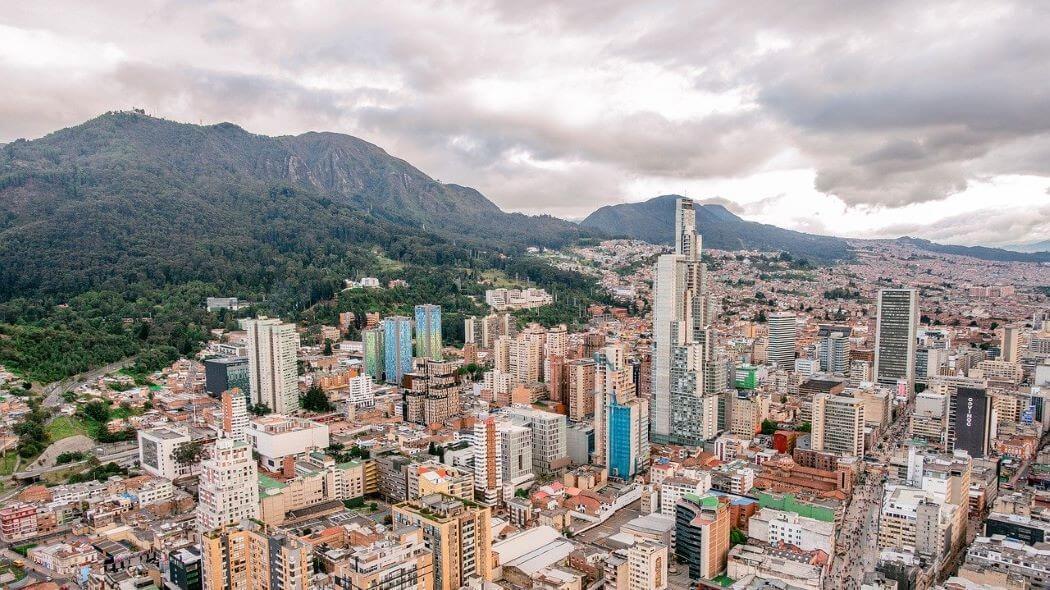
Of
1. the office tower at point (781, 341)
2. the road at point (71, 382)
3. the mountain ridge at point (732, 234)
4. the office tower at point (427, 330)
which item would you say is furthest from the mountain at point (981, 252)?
the road at point (71, 382)

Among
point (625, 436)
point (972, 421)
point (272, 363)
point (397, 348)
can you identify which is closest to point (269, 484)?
point (625, 436)

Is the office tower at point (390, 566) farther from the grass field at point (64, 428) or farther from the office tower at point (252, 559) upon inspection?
the grass field at point (64, 428)

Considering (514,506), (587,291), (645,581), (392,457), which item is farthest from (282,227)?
(645,581)

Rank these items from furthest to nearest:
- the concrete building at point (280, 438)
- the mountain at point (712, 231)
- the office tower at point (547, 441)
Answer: the mountain at point (712, 231) < the office tower at point (547, 441) < the concrete building at point (280, 438)

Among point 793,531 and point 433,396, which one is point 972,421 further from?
point 433,396

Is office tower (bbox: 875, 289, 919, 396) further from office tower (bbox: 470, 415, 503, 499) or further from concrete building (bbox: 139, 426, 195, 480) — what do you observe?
concrete building (bbox: 139, 426, 195, 480)

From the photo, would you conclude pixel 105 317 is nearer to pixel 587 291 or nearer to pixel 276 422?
pixel 276 422
